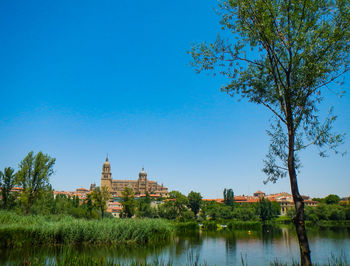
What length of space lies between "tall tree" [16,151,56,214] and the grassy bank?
5.76 m

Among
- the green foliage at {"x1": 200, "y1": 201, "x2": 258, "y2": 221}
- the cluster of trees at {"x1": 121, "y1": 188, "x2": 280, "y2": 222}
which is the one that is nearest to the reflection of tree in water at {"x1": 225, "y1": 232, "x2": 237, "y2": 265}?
the cluster of trees at {"x1": 121, "y1": 188, "x2": 280, "y2": 222}

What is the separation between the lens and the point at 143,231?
22500mm

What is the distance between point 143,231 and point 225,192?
81172 millimetres

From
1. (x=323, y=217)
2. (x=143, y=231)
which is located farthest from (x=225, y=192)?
(x=143, y=231)

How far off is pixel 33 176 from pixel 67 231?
484 inches

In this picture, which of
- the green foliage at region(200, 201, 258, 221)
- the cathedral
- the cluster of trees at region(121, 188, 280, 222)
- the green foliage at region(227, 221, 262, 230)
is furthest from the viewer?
the cathedral

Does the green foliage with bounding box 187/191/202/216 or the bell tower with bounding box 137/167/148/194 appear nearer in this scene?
the green foliage with bounding box 187/191/202/216

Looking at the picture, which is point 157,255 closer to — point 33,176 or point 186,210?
point 33,176

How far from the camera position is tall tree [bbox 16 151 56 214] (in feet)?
87.5

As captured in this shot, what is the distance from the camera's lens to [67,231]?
58.8 ft

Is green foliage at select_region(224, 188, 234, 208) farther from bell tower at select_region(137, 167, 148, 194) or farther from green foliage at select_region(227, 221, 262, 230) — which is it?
bell tower at select_region(137, 167, 148, 194)

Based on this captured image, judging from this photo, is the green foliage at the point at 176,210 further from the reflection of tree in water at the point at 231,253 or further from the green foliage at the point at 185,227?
the reflection of tree in water at the point at 231,253

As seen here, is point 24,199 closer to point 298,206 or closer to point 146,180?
point 298,206

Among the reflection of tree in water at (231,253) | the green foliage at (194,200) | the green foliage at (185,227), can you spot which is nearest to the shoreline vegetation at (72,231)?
the reflection of tree in water at (231,253)
